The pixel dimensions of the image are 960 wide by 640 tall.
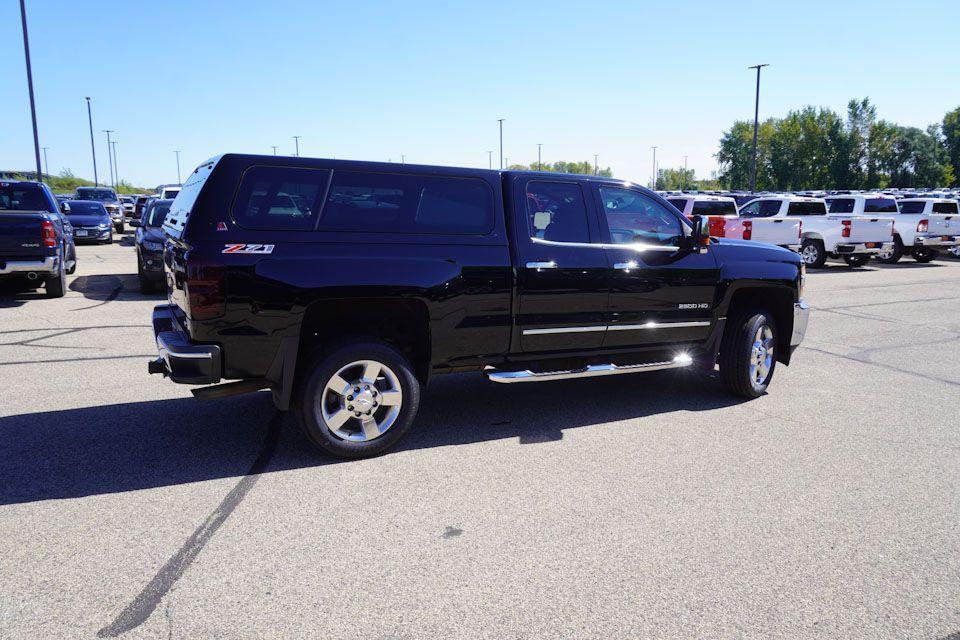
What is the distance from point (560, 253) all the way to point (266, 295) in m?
2.21

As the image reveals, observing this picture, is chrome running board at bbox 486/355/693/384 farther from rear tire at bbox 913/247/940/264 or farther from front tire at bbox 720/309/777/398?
rear tire at bbox 913/247/940/264

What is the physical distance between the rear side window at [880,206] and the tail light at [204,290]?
24475 mm

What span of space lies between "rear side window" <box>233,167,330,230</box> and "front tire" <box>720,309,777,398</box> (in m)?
3.85

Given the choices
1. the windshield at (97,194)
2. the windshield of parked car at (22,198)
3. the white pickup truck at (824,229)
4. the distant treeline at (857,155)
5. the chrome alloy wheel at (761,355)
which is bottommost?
the chrome alloy wheel at (761,355)

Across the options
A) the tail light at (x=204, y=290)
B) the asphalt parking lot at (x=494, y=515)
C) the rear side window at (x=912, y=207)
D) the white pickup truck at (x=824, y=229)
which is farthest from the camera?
the rear side window at (x=912, y=207)

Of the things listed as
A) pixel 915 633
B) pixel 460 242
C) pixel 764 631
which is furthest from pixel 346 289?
pixel 915 633

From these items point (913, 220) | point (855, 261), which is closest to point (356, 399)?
point (855, 261)

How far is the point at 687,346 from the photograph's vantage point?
6.22 m

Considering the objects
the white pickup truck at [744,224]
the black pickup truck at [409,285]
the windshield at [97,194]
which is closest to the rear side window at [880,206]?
the white pickup truck at [744,224]

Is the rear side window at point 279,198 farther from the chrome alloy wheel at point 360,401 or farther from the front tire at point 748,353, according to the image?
the front tire at point 748,353

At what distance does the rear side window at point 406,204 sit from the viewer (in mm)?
4637

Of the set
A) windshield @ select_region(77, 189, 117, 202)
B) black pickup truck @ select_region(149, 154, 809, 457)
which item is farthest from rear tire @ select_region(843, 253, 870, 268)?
windshield @ select_region(77, 189, 117, 202)

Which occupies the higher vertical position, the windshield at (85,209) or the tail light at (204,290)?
the windshield at (85,209)

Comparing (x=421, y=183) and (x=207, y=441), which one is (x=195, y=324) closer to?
(x=207, y=441)
